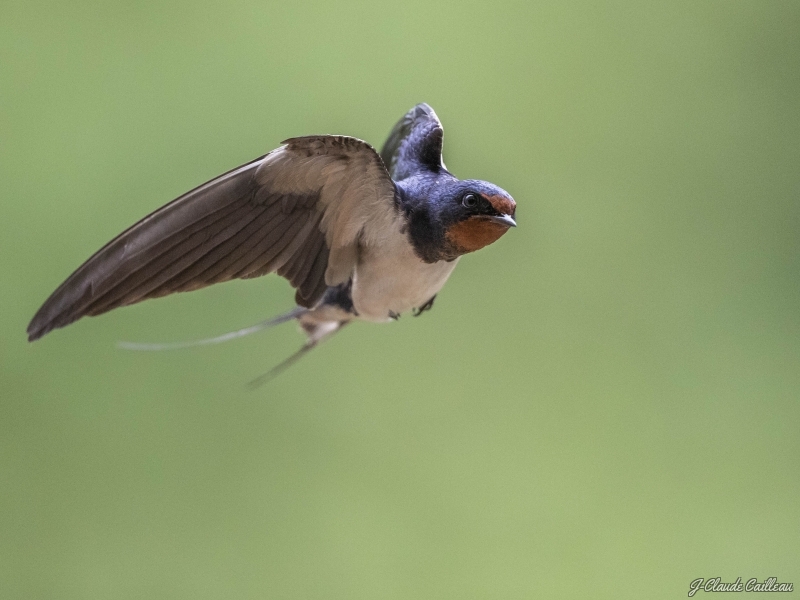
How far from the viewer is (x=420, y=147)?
1.09 meters

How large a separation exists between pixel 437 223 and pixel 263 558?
1.23 meters

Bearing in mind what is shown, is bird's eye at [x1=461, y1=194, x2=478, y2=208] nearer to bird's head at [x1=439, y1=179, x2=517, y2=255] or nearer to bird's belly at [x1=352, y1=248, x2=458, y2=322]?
bird's head at [x1=439, y1=179, x2=517, y2=255]

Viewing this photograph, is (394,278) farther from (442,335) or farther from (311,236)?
(442,335)

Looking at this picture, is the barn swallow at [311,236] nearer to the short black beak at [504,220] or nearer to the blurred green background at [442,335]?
the short black beak at [504,220]

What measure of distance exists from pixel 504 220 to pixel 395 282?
0.55 feet

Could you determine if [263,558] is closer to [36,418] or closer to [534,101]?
[36,418]

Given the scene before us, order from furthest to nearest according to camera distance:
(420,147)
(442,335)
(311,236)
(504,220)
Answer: (442,335) < (420,147) < (311,236) < (504,220)

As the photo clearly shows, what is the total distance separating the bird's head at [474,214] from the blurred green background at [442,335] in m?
0.90

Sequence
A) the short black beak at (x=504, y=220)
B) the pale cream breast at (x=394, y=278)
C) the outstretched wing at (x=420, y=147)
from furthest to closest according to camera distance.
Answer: the outstretched wing at (x=420, y=147) → the pale cream breast at (x=394, y=278) → the short black beak at (x=504, y=220)

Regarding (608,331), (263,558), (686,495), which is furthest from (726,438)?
(263,558)

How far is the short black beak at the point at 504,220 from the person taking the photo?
0.79 m
